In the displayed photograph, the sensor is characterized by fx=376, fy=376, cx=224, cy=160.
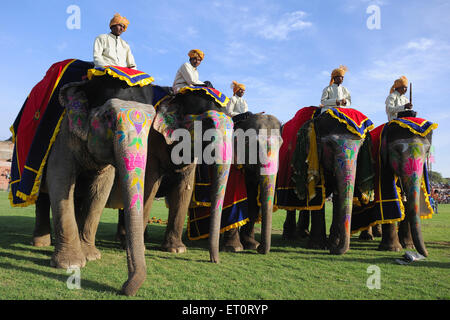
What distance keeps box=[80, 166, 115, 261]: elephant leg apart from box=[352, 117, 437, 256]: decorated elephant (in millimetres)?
5095

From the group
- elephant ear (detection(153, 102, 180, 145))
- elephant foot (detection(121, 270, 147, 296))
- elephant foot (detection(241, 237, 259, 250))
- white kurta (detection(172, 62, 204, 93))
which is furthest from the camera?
elephant foot (detection(241, 237, 259, 250))

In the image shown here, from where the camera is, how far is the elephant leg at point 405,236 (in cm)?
777

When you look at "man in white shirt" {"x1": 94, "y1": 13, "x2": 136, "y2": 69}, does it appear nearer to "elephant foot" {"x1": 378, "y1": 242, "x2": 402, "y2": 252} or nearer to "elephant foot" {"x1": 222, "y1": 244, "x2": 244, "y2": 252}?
"elephant foot" {"x1": 222, "y1": 244, "x2": 244, "y2": 252}

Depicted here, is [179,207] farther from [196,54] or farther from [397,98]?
[397,98]

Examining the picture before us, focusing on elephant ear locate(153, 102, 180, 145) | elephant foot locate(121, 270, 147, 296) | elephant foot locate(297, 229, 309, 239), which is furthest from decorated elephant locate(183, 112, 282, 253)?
elephant foot locate(121, 270, 147, 296)

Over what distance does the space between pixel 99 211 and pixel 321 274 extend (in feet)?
11.1

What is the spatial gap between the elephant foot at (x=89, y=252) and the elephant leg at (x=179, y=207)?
1253mm

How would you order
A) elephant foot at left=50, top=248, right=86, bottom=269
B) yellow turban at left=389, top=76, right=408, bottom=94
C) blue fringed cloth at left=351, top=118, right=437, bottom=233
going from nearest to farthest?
elephant foot at left=50, top=248, right=86, bottom=269, blue fringed cloth at left=351, top=118, right=437, bottom=233, yellow turban at left=389, top=76, right=408, bottom=94

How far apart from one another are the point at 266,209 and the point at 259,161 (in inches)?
33.0

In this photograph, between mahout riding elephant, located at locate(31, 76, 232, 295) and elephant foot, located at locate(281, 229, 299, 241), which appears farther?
elephant foot, located at locate(281, 229, 299, 241)

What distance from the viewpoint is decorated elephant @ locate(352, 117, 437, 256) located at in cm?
670

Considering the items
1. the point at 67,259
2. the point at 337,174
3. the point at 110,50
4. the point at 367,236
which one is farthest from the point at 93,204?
the point at 367,236

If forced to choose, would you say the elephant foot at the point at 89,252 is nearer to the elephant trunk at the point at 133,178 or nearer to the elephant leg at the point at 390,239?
the elephant trunk at the point at 133,178

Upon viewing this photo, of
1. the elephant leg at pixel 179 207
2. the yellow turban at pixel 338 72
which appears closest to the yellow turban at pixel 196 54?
the elephant leg at pixel 179 207
